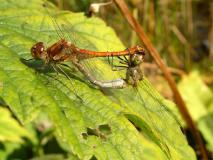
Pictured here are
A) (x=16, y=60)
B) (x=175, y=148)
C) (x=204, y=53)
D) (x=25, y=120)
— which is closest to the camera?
(x=25, y=120)

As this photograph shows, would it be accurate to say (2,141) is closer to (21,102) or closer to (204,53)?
(21,102)

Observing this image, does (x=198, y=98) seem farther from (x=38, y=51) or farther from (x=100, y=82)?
(x=38, y=51)

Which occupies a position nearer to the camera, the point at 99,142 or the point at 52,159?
the point at 99,142

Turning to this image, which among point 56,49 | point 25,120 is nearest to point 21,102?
point 25,120

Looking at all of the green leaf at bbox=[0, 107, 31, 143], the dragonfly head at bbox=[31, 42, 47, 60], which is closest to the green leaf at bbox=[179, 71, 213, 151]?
the green leaf at bbox=[0, 107, 31, 143]

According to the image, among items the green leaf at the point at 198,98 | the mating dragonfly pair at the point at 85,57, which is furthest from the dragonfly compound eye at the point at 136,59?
the green leaf at the point at 198,98

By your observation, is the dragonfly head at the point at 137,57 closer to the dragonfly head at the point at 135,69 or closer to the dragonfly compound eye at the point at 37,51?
the dragonfly head at the point at 135,69

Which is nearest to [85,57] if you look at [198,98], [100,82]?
[100,82]
